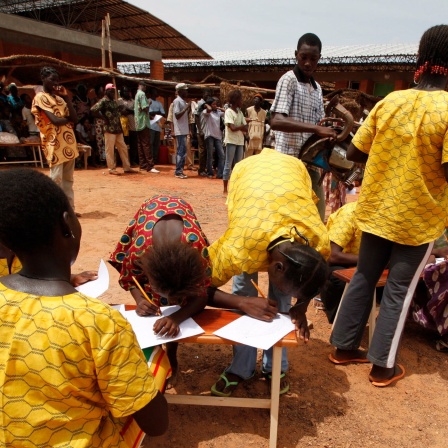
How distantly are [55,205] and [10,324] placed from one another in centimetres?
34

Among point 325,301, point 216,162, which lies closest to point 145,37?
point 216,162

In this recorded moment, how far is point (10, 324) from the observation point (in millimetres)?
1095

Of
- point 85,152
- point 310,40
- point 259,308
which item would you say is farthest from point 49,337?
point 85,152

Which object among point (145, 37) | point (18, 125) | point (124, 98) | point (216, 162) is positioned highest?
point (145, 37)

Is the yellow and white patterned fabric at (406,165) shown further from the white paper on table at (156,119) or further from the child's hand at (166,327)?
the white paper on table at (156,119)

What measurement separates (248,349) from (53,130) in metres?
3.87

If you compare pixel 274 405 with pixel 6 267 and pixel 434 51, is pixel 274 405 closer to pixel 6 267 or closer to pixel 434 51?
pixel 6 267

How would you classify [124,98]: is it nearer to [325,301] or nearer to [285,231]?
[325,301]

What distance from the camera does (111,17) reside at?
14727mm

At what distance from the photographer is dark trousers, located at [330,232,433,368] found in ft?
7.95

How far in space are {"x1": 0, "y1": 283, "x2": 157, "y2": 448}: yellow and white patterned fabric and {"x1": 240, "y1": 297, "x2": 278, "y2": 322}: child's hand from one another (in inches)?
35.2

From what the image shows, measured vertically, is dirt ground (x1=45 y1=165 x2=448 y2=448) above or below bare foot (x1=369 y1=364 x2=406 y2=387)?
below

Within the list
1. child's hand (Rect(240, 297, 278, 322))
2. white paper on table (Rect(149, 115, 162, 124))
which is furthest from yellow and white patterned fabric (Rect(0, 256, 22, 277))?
white paper on table (Rect(149, 115, 162, 124))

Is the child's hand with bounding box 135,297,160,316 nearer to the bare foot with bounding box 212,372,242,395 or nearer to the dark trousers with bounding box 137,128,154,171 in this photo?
the bare foot with bounding box 212,372,242,395
